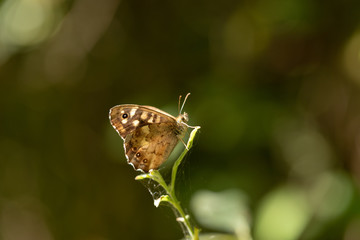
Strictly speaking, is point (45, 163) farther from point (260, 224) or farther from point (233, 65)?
point (260, 224)

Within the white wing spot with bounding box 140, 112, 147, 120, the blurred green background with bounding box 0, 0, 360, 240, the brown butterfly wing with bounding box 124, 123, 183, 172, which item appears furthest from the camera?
the blurred green background with bounding box 0, 0, 360, 240

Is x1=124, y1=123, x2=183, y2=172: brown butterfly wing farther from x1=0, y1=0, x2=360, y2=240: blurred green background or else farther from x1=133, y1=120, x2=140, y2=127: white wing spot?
x1=0, y1=0, x2=360, y2=240: blurred green background

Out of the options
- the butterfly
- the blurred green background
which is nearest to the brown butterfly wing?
the butterfly

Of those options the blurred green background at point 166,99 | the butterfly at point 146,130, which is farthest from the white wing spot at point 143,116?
the blurred green background at point 166,99

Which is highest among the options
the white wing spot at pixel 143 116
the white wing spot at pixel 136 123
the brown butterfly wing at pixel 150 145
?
the white wing spot at pixel 143 116

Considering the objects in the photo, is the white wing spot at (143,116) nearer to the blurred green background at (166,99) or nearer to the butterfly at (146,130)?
the butterfly at (146,130)

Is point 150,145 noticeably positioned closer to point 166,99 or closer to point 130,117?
point 130,117

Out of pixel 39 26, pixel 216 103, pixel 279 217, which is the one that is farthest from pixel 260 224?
pixel 39 26
